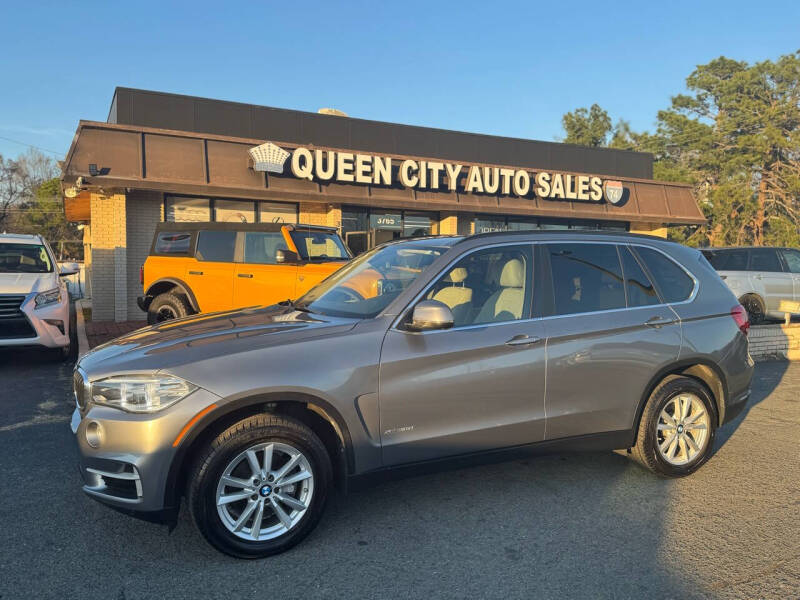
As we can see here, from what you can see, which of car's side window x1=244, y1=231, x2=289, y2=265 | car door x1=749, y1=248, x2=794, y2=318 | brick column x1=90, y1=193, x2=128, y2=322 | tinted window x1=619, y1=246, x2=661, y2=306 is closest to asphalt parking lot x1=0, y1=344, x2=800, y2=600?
tinted window x1=619, y1=246, x2=661, y2=306

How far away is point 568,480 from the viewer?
4.47 m

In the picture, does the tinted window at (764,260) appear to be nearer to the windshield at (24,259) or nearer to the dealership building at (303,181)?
the dealership building at (303,181)

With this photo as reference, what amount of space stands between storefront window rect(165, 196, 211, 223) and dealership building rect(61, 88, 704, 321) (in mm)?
24

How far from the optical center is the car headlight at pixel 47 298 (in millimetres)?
8403

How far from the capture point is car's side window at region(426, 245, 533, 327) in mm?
3877

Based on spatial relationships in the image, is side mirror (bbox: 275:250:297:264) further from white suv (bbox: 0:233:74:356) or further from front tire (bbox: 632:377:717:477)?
front tire (bbox: 632:377:717:477)

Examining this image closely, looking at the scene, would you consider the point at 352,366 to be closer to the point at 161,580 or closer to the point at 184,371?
the point at 184,371

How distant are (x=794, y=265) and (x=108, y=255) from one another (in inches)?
574

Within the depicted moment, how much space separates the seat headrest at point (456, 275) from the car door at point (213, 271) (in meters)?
6.17

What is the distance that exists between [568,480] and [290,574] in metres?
2.24

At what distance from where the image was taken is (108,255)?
1384cm

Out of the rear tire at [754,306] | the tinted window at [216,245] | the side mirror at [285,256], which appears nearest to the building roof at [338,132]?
the tinted window at [216,245]

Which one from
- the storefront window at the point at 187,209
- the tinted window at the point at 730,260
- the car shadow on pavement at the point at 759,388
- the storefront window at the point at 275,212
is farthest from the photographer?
the storefront window at the point at 275,212

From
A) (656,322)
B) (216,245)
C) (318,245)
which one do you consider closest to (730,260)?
(318,245)
